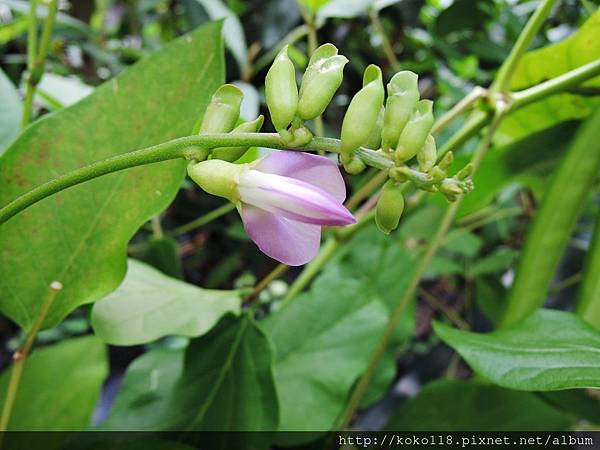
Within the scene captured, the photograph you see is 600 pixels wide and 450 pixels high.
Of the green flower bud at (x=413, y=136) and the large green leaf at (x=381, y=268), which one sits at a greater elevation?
the green flower bud at (x=413, y=136)

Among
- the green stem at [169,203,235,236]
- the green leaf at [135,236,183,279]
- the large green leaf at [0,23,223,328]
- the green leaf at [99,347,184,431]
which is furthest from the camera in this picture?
the green stem at [169,203,235,236]

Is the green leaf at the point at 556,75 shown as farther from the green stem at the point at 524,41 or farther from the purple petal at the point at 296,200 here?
the purple petal at the point at 296,200

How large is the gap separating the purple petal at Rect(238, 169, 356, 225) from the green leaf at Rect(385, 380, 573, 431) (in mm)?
364

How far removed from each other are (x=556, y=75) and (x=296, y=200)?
40 cm

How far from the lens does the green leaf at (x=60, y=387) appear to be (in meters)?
0.46

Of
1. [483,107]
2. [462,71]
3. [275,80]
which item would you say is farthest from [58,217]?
[462,71]

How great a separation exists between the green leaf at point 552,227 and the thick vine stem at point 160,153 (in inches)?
13.3

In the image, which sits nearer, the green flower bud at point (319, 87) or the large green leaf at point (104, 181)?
the green flower bud at point (319, 87)

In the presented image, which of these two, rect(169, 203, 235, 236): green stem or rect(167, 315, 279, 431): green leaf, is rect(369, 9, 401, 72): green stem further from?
rect(167, 315, 279, 431): green leaf

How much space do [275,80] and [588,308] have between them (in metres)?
0.34

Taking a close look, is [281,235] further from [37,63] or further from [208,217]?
[208,217]

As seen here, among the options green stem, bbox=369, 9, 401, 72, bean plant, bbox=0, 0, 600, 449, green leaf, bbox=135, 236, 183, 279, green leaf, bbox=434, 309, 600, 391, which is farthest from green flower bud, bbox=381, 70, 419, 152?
green stem, bbox=369, 9, 401, 72

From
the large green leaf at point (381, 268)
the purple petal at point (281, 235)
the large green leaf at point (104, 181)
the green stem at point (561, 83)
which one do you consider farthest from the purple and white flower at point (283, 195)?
the large green leaf at point (381, 268)

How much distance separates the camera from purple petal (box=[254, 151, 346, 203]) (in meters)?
0.21
